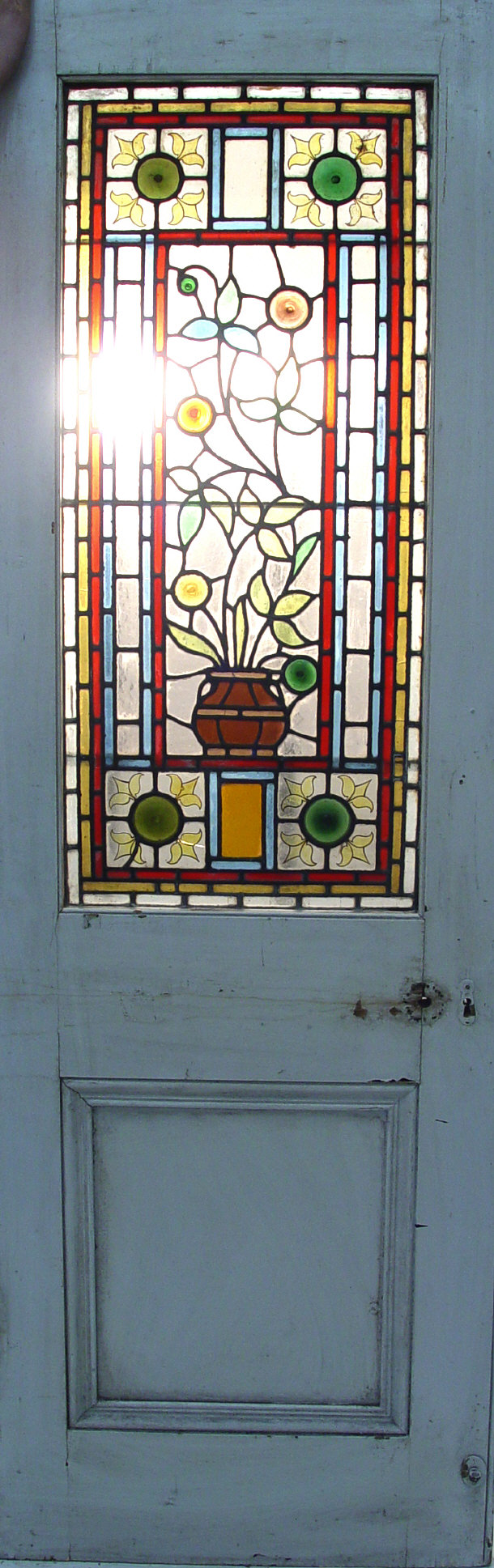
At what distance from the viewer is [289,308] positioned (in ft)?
3.82

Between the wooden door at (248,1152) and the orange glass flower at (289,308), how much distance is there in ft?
0.56

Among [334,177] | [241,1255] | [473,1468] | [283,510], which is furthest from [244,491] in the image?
[473,1468]

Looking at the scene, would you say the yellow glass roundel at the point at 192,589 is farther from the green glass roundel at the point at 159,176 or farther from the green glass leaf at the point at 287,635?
the green glass roundel at the point at 159,176

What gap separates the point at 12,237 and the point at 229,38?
36cm

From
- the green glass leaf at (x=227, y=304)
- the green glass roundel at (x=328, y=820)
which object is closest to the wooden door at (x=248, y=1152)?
the green glass roundel at (x=328, y=820)

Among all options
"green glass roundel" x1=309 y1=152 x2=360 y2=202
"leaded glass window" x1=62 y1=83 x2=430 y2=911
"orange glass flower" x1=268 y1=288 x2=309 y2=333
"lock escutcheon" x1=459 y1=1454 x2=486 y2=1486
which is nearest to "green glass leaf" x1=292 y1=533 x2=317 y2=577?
"leaded glass window" x1=62 y1=83 x2=430 y2=911

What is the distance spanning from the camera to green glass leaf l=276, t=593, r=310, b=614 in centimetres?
120

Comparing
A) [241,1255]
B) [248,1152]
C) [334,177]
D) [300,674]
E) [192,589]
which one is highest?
[334,177]

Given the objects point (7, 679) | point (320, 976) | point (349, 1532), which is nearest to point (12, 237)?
point (7, 679)

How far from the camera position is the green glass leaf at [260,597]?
120 centimetres

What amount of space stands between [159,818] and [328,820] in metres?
0.23

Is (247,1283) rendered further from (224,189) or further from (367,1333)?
(224,189)

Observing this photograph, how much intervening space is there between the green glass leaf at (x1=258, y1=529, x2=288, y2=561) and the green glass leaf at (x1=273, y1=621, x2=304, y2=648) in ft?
0.28

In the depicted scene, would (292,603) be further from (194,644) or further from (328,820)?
(328,820)
